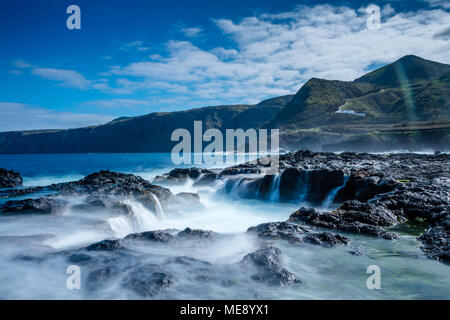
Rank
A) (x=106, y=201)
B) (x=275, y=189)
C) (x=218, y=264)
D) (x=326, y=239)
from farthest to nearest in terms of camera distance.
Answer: (x=275, y=189) → (x=106, y=201) → (x=326, y=239) → (x=218, y=264)

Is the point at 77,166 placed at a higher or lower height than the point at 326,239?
lower

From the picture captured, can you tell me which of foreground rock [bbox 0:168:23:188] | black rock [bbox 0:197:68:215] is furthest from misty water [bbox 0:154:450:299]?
foreground rock [bbox 0:168:23:188]

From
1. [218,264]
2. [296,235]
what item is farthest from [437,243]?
[218,264]

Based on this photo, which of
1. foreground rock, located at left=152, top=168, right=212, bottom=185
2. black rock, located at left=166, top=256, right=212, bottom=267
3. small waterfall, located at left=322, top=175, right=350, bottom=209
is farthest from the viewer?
foreground rock, located at left=152, top=168, right=212, bottom=185

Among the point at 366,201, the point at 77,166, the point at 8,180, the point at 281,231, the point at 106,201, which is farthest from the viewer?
the point at 77,166

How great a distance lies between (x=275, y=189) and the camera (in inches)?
858

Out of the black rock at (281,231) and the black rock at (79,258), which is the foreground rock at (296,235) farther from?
the black rock at (79,258)

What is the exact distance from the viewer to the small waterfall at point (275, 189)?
21406 millimetres

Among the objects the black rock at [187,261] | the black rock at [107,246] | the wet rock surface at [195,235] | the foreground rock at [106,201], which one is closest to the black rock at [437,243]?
the black rock at [187,261]

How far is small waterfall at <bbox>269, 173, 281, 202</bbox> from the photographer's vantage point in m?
21.4

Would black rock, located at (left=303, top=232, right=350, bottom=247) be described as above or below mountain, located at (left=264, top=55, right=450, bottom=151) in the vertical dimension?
below

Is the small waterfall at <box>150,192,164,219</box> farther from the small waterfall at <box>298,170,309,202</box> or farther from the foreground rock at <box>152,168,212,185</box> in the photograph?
the foreground rock at <box>152,168,212,185</box>

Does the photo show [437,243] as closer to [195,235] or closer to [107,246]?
[195,235]
